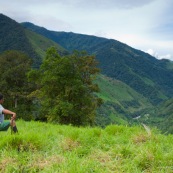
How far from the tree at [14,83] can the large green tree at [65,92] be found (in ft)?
22.9

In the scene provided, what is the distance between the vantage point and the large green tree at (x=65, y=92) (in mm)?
38000

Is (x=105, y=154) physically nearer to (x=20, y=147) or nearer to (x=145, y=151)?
(x=145, y=151)

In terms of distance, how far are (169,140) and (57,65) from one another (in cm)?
3092

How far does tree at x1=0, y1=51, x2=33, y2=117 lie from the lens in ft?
162

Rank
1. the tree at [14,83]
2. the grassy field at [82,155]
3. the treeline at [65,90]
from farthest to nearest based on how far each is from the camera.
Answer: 1. the tree at [14,83]
2. the treeline at [65,90]
3. the grassy field at [82,155]

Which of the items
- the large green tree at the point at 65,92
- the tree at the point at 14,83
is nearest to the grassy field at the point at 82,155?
the large green tree at the point at 65,92

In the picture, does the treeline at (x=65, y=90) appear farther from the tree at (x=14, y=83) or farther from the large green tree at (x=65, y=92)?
the tree at (x=14, y=83)

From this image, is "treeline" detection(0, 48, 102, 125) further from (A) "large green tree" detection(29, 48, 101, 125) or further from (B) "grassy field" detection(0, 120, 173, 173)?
(B) "grassy field" detection(0, 120, 173, 173)

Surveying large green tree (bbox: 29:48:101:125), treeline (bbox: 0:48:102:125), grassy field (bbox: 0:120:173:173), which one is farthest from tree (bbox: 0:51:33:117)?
grassy field (bbox: 0:120:173:173)

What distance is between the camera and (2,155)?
7555mm

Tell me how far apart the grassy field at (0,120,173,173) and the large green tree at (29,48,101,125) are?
2708 centimetres

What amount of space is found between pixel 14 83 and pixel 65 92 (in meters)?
15.8

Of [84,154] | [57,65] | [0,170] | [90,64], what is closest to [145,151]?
[84,154]

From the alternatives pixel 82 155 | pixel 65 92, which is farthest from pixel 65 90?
pixel 82 155
